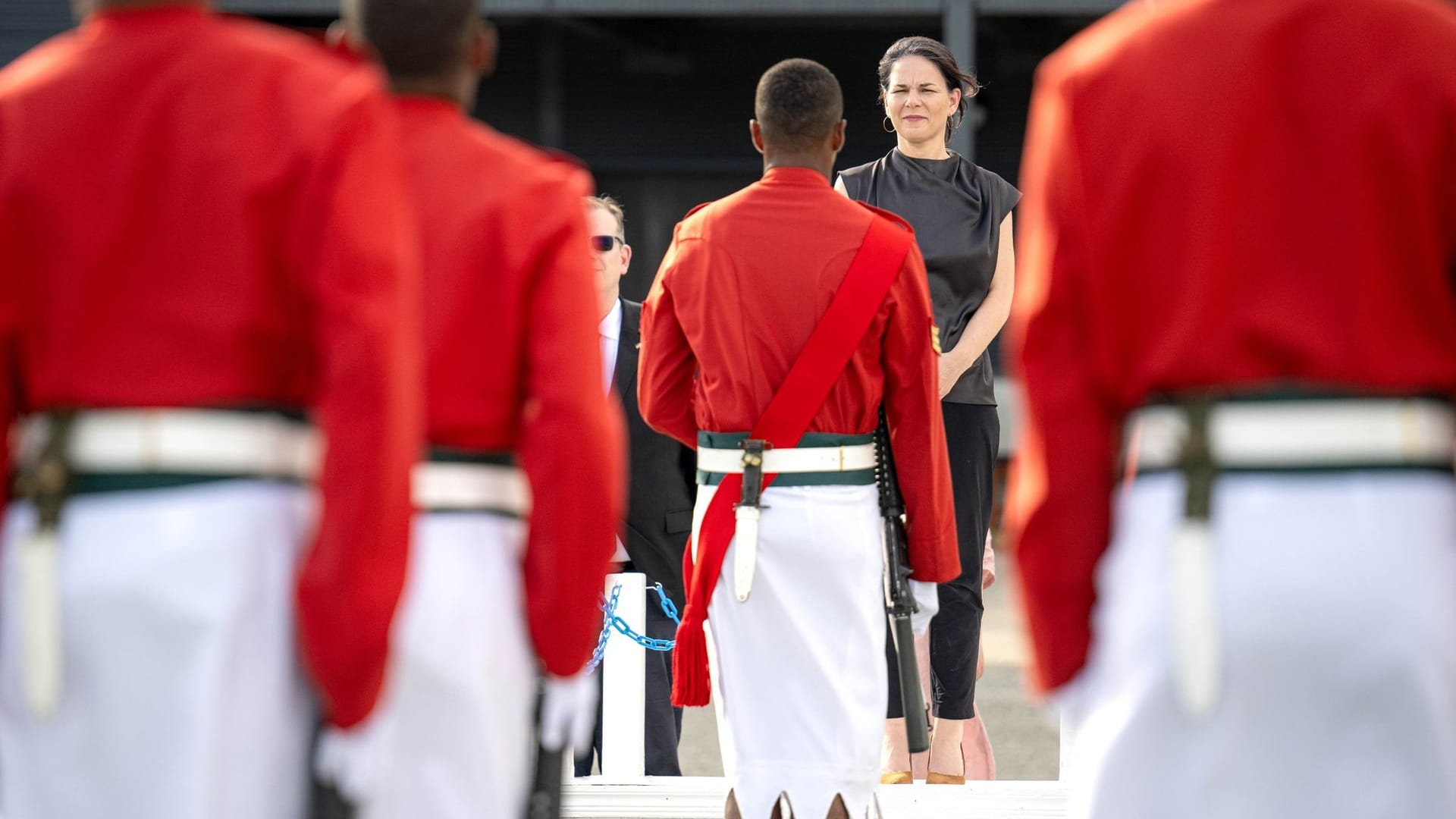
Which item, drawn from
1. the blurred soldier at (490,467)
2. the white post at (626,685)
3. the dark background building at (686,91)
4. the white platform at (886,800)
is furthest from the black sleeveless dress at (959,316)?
the dark background building at (686,91)

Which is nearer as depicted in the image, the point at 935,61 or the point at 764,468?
the point at 764,468

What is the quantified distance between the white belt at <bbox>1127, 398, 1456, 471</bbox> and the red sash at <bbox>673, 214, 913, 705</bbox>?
210 centimetres

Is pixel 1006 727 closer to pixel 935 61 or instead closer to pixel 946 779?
pixel 946 779

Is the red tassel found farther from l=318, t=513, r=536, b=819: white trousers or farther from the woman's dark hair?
the woman's dark hair

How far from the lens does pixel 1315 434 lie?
227 centimetres

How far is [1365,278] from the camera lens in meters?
2.27

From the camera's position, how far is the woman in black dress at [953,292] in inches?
221

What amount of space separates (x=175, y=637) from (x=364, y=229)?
0.55 metres

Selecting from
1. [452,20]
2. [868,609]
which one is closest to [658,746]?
[868,609]

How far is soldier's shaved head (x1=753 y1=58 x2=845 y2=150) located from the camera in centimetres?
457

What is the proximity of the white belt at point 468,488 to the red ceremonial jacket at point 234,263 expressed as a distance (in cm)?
29

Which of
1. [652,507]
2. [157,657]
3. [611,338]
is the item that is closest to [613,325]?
[611,338]

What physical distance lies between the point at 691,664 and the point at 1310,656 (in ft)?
8.53

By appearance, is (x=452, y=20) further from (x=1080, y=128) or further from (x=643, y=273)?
(x=643, y=273)
